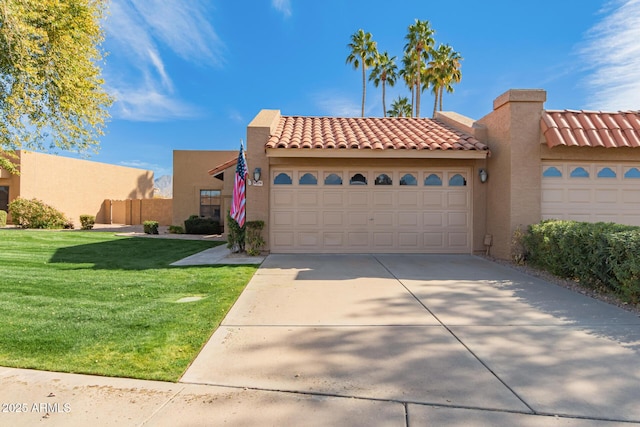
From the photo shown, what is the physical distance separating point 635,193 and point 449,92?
23216 millimetres

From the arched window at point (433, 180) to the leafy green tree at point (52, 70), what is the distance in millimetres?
11098

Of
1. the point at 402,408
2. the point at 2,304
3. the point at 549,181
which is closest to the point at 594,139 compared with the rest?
the point at 549,181

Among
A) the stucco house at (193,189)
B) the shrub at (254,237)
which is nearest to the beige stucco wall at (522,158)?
the shrub at (254,237)

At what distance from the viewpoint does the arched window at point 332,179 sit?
34.6ft

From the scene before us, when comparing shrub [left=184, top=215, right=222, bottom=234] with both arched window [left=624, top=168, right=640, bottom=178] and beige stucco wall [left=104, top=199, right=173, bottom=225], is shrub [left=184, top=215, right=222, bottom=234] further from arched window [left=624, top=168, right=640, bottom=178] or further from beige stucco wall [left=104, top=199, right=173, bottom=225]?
arched window [left=624, top=168, right=640, bottom=178]

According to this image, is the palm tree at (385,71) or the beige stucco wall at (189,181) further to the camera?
the palm tree at (385,71)

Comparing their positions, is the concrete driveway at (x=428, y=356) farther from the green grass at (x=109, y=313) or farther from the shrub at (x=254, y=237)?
the shrub at (x=254, y=237)

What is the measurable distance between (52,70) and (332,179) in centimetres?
877

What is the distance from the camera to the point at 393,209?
10.6 metres

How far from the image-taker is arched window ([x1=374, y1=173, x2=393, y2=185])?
10617 millimetres

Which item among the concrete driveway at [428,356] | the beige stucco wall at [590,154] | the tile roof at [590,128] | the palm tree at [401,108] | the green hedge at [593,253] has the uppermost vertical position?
the palm tree at [401,108]

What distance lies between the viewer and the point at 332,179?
1055 cm

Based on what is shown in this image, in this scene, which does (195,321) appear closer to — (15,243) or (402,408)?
(402,408)

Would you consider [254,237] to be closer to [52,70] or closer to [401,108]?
[52,70]
